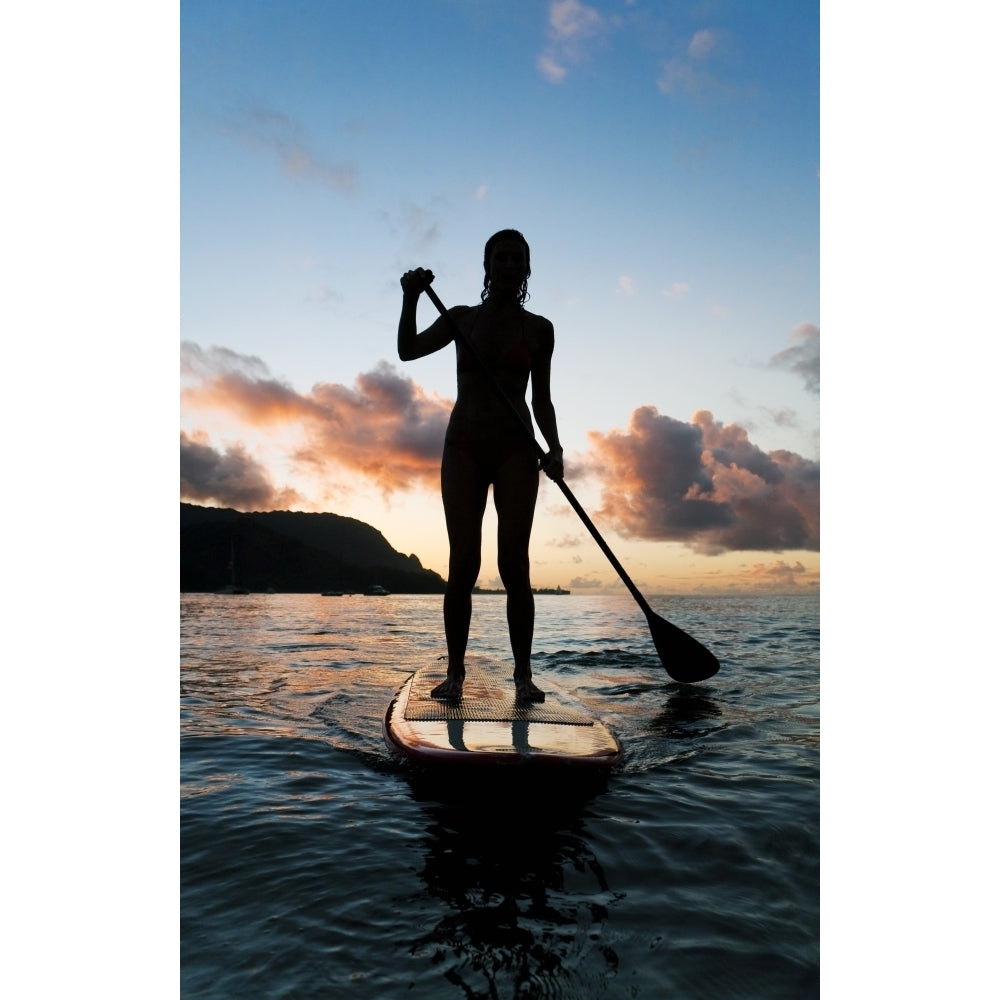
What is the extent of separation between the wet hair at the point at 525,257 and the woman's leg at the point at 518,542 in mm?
1006

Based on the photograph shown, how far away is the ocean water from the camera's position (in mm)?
1747

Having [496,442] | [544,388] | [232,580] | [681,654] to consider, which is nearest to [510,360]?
[544,388]

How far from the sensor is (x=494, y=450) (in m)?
4.26

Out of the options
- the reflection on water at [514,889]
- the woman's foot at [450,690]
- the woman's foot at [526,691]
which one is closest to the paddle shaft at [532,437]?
the woman's foot at [526,691]

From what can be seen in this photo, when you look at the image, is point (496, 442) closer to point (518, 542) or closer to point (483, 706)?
point (518, 542)

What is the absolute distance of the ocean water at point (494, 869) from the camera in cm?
175

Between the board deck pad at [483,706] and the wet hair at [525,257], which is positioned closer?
the board deck pad at [483,706]

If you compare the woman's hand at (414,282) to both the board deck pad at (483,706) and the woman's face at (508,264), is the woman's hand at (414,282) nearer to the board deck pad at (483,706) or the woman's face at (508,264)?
the woman's face at (508,264)

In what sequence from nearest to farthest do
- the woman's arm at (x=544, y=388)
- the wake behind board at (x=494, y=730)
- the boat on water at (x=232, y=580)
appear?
the wake behind board at (x=494, y=730), the woman's arm at (x=544, y=388), the boat on water at (x=232, y=580)

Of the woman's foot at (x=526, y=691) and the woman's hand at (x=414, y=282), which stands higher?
the woman's hand at (x=414, y=282)

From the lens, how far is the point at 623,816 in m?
2.87

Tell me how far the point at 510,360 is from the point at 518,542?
3.48 feet

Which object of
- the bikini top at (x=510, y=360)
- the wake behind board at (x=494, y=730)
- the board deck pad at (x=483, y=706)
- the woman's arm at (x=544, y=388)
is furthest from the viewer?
the woman's arm at (x=544, y=388)
